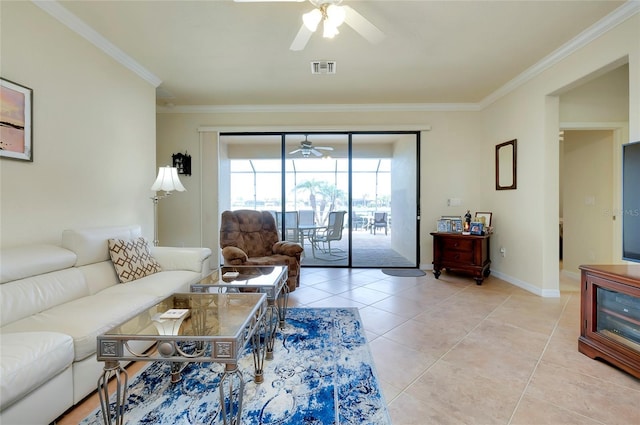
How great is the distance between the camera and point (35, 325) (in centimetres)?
154

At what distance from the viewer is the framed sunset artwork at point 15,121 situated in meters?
1.91

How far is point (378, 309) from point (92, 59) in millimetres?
3794

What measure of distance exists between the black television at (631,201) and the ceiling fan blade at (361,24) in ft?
6.47

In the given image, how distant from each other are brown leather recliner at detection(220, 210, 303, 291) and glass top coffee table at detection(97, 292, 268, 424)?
121cm

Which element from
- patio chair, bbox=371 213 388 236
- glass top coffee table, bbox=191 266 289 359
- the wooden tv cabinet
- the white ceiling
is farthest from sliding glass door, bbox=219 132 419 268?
the wooden tv cabinet

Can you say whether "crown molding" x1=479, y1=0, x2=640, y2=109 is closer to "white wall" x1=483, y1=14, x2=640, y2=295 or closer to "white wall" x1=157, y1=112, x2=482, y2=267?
"white wall" x1=483, y1=14, x2=640, y2=295

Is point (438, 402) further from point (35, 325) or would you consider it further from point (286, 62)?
point (286, 62)

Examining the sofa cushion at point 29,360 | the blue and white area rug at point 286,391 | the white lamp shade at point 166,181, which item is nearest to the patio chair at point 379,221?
the blue and white area rug at point 286,391

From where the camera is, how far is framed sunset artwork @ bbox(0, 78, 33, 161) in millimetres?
1906

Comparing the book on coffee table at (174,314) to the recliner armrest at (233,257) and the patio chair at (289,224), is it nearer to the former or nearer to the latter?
the recliner armrest at (233,257)

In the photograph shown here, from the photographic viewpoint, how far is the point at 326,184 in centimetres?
491

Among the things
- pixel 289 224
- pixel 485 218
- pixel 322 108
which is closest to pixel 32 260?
pixel 289 224

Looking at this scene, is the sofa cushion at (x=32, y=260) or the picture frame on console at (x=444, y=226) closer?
the sofa cushion at (x=32, y=260)

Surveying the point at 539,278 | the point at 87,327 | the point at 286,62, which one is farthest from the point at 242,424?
the point at 539,278
